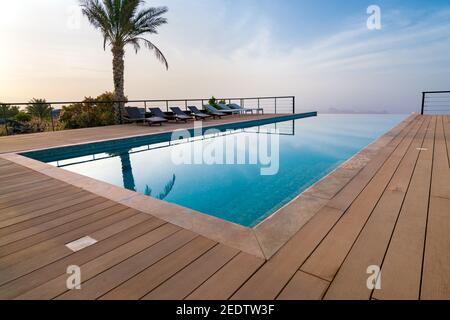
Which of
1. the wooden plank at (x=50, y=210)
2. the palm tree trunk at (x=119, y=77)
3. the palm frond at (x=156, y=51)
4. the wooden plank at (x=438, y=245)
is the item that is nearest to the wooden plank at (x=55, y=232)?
the wooden plank at (x=50, y=210)

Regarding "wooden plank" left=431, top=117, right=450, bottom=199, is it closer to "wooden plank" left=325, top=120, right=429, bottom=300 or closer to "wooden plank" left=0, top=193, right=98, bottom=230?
"wooden plank" left=325, top=120, right=429, bottom=300

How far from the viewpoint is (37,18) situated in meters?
7.24

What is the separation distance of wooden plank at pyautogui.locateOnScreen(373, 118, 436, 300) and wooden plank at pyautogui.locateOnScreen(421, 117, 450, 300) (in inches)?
1.1

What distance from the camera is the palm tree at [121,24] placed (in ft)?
27.7

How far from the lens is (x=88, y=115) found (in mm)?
10609

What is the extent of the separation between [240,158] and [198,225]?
Answer: 3.12 meters

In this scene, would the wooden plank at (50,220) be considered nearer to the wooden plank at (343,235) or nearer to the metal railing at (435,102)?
the wooden plank at (343,235)

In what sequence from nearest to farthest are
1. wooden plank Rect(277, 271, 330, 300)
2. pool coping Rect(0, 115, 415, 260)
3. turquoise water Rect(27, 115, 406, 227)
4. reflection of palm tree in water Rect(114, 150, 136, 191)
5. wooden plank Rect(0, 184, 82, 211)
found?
wooden plank Rect(277, 271, 330, 300), pool coping Rect(0, 115, 415, 260), wooden plank Rect(0, 184, 82, 211), turquoise water Rect(27, 115, 406, 227), reflection of palm tree in water Rect(114, 150, 136, 191)

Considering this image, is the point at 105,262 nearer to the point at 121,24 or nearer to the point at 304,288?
the point at 304,288

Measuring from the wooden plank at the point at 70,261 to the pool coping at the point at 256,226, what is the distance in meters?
0.20

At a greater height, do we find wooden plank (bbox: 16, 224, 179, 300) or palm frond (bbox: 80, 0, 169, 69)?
palm frond (bbox: 80, 0, 169, 69)

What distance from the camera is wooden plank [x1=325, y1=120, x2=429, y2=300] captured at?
1.06 meters

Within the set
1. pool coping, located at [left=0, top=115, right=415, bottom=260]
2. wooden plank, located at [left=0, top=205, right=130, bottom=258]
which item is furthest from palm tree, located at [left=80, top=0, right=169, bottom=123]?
wooden plank, located at [left=0, top=205, right=130, bottom=258]
